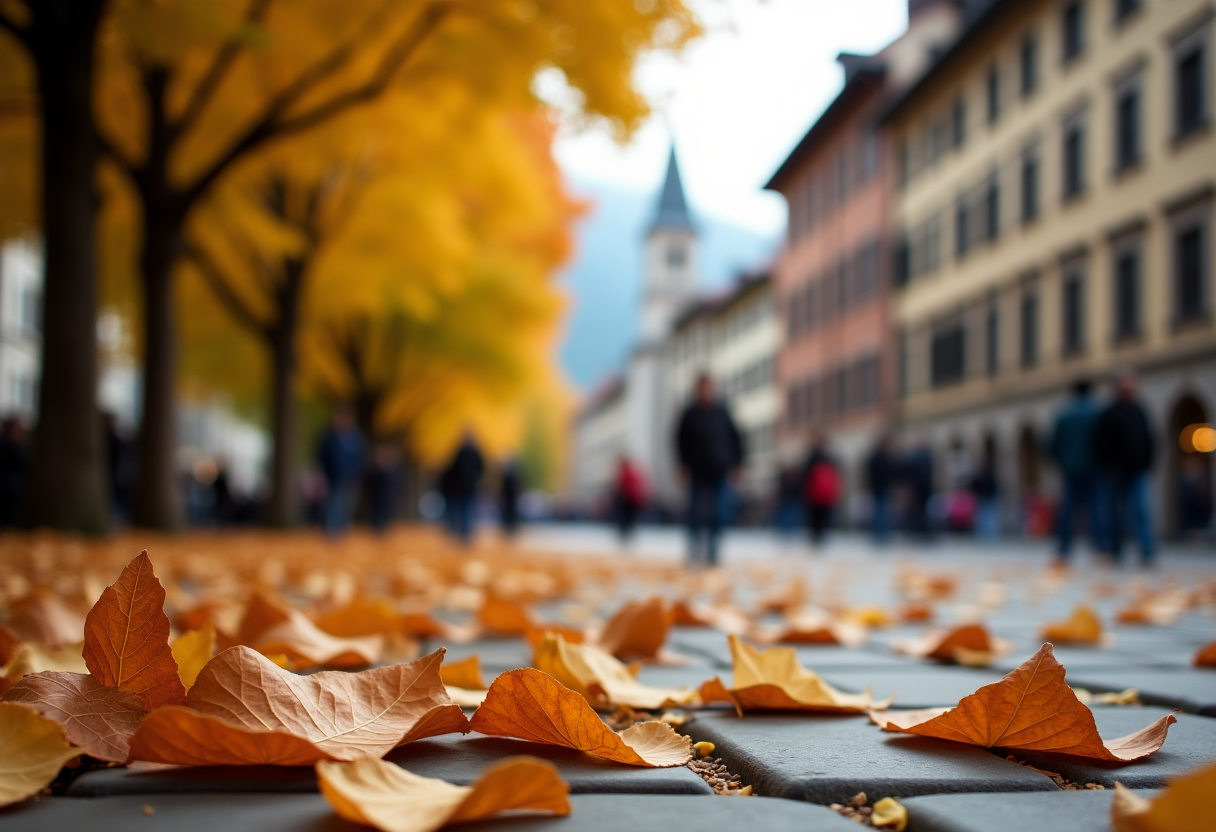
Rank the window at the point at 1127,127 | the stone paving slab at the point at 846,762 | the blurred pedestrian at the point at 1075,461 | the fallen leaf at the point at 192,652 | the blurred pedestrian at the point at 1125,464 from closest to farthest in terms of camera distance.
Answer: the stone paving slab at the point at 846,762 < the fallen leaf at the point at 192,652 < the blurred pedestrian at the point at 1125,464 < the blurred pedestrian at the point at 1075,461 < the window at the point at 1127,127

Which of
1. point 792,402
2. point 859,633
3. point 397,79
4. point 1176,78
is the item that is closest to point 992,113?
point 1176,78

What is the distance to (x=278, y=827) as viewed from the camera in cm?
130

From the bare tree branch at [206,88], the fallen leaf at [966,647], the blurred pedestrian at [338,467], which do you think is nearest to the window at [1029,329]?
the blurred pedestrian at [338,467]

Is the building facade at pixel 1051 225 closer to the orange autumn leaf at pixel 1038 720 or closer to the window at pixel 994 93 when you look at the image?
the window at pixel 994 93

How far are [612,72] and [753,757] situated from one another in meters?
8.92

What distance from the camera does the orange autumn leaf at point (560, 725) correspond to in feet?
5.22

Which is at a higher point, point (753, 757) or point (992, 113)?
point (992, 113)

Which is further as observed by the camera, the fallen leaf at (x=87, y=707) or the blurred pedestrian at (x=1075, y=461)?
the blurred pedestrian at (x=1075, y=461)

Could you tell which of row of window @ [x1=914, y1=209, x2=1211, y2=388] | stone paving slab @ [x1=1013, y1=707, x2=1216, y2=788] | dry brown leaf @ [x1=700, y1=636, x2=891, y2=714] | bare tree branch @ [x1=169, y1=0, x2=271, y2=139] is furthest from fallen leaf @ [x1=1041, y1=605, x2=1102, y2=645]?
row of window @ [x1=914, y1=209, x2=1211, y2=388]

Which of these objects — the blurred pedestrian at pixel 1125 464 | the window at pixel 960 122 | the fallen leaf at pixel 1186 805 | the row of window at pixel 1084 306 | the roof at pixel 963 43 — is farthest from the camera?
the window at pixel 960 122

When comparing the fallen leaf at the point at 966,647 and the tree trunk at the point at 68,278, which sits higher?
the tree trunk at the point at 68,278

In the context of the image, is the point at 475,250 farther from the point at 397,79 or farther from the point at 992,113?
the point at 992,113

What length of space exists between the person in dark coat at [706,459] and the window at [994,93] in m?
24.5

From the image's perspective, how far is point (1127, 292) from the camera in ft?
83.1
